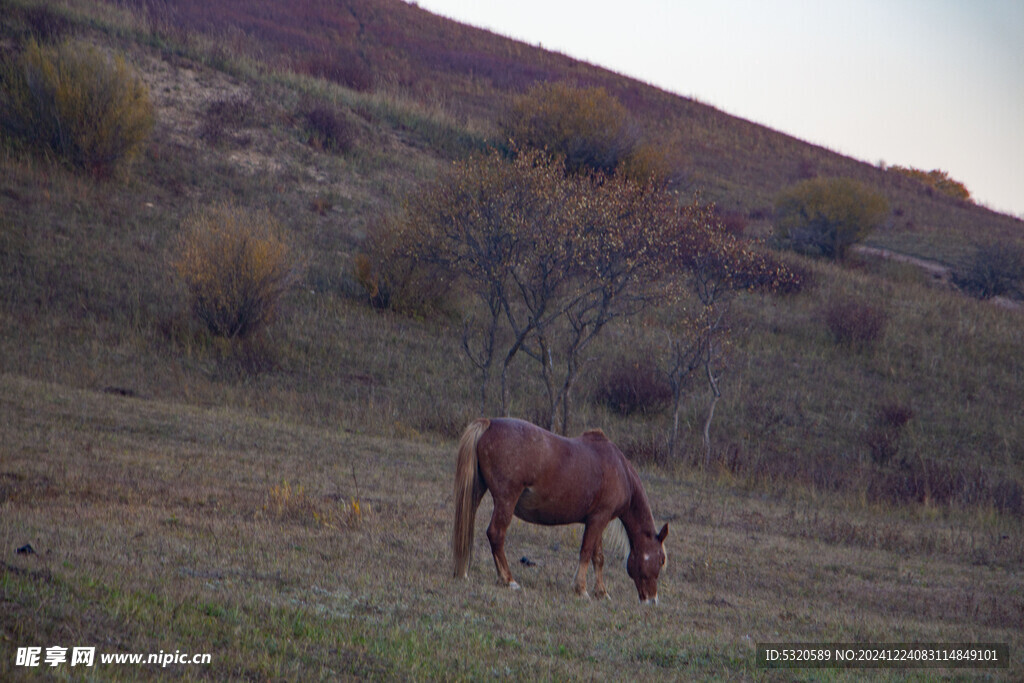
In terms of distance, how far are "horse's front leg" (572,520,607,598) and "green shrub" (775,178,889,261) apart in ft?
120

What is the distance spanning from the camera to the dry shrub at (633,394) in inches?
922

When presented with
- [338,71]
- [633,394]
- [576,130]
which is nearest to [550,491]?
[633,394]

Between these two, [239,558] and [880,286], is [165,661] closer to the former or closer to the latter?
[239,558]

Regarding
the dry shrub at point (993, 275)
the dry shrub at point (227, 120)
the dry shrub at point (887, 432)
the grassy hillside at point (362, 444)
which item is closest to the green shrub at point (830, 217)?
the grassy hillside at point (362, 444)

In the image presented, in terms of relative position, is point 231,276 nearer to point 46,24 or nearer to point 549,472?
point 549,472

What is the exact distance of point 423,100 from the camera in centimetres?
4928

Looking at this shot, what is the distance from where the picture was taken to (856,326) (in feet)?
97.8

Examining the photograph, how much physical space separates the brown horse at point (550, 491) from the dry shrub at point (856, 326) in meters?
24.6

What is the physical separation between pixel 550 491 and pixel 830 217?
123ft

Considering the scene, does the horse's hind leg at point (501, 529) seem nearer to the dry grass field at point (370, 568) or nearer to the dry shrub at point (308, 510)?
the dry grass field at point (370, 568)

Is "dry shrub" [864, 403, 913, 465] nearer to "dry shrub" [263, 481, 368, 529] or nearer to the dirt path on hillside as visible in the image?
the dirt path on hillside

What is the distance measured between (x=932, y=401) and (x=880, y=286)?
9773mm

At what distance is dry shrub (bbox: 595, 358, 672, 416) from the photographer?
23.4 meters

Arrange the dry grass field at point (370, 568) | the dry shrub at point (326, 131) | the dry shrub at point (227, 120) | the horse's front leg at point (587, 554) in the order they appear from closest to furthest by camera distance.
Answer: the dry grass field at point (370, 568) → the horse's front leg at point (587, 554) → the dry shrub at point (227, 120) → the dry shrub at point (326, 131)
